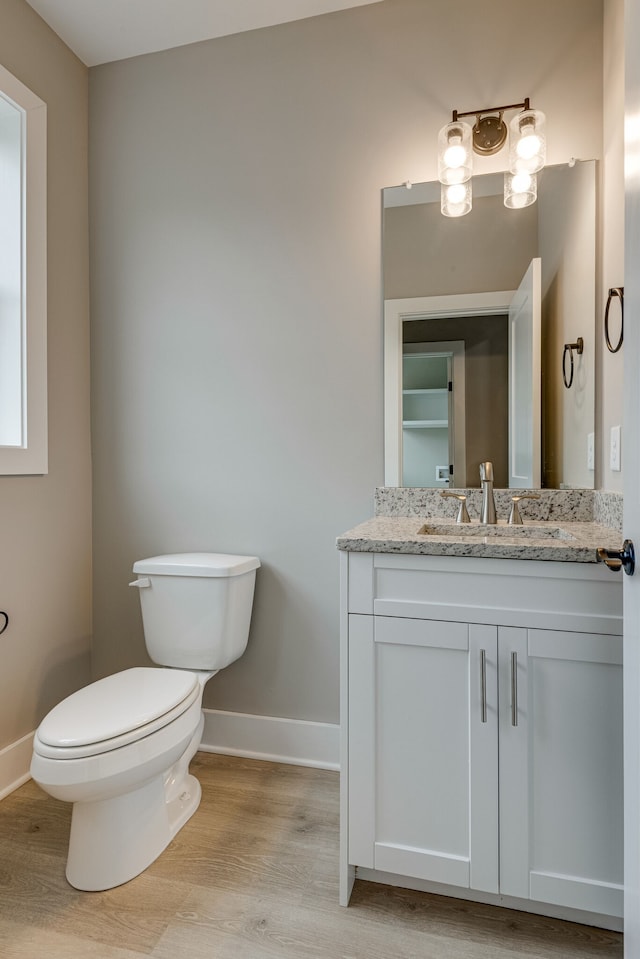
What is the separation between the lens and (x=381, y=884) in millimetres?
1459

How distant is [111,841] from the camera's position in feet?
4.72

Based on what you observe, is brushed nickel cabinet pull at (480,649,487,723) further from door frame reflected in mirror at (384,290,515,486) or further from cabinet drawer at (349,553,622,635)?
door frame reflected in mirror at (384,290,515,486)

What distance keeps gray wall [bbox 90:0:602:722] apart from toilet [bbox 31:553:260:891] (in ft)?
0.76

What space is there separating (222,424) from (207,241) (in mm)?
690

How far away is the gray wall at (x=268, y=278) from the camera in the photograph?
1.88m

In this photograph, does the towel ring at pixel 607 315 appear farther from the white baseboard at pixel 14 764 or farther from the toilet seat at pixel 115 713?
the white baseboard at pixel 14 764

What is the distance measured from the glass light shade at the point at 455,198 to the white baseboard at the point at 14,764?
2293mm

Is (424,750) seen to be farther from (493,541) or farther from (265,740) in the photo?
(265,740)

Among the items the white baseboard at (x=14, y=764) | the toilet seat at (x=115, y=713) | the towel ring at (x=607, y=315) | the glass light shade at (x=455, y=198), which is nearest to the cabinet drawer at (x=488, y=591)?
the toilet seat at (x=115, y=713)

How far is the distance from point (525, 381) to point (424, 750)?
116cm

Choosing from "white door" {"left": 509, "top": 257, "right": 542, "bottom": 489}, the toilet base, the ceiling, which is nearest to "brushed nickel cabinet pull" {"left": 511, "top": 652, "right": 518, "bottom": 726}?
"white door" {"left": 509, "top": 257, "right": 542, "bottom": 489}

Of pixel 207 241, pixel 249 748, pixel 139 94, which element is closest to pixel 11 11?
pixel 139 94

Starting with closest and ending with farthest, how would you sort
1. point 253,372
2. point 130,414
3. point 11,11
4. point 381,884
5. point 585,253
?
point 381,884, point 585,253, point 11,11, point 253,372, point 130,414

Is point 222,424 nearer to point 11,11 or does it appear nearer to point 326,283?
point 326,283
